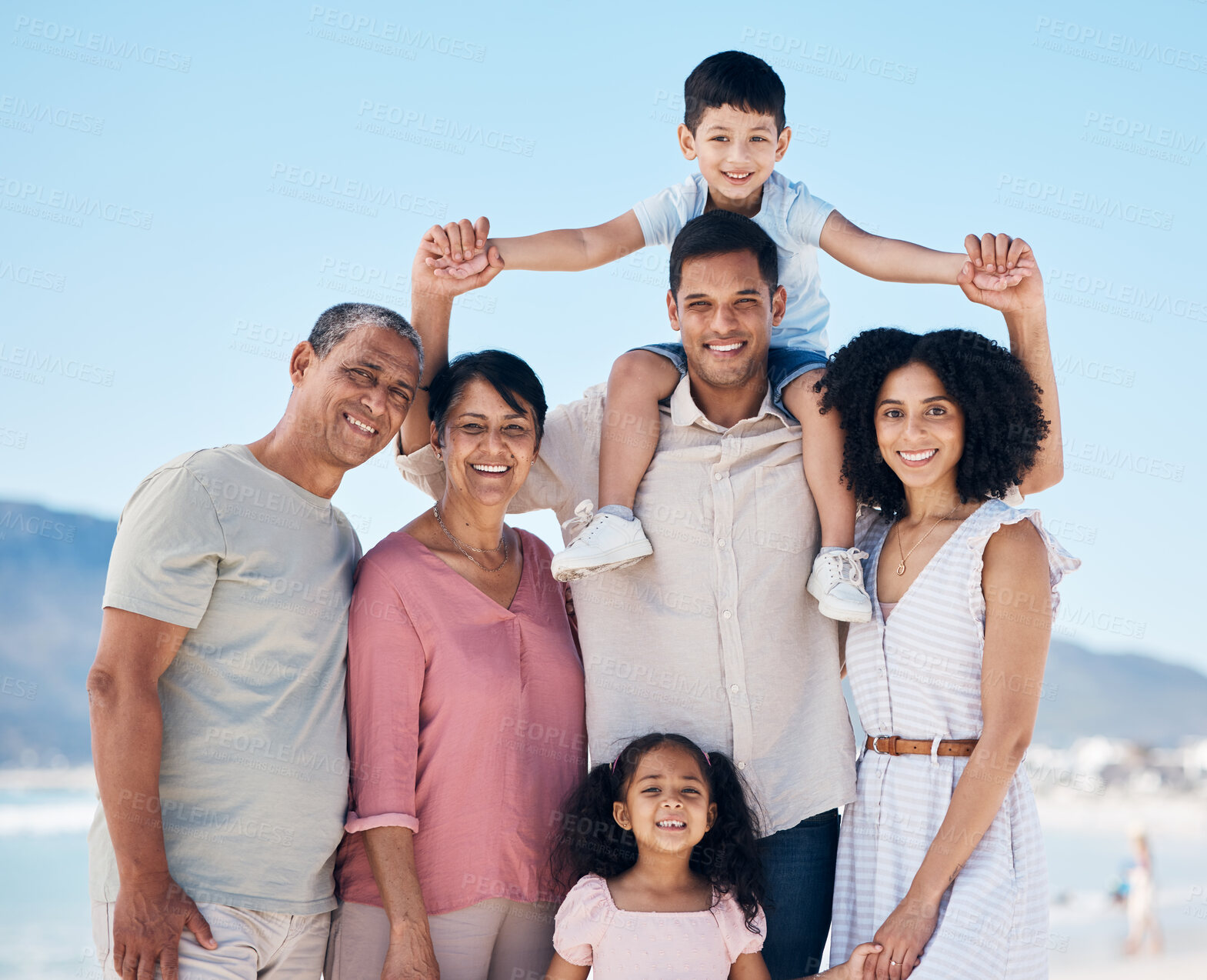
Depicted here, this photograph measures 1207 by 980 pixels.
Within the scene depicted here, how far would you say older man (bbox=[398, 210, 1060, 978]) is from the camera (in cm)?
305

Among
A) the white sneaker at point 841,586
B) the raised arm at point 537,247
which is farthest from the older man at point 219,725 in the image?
the white sneaker at point 841,586

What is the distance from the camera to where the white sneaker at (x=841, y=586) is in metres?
2.91

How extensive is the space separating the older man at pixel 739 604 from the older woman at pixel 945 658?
0.14 m

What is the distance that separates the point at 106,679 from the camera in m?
2.54

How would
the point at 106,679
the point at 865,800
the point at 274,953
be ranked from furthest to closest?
the point at 865,800 < the point at 274,953 < the point at 106,679

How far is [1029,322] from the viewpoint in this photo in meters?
3.19

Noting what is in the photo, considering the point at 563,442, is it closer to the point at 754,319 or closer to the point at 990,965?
the point at 754,319

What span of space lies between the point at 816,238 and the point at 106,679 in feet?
8.98

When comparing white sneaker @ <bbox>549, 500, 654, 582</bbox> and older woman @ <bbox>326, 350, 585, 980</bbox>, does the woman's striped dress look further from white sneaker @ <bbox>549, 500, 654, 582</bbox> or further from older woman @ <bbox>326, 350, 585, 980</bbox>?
older woman @ <bbox>326, 350, 585, 980</bbox>

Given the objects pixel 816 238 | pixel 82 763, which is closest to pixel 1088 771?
pixel 82 763

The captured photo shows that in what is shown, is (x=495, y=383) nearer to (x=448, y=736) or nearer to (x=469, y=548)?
(x=469, y=548)

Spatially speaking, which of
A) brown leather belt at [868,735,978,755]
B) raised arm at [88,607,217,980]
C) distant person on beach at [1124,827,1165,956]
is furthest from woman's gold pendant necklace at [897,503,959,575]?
distant person on beach at [1124,827,1165,956]

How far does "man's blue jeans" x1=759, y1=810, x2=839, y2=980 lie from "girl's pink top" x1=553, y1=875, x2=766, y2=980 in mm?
137

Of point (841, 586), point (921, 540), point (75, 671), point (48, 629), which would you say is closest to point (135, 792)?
point (841, 586)
